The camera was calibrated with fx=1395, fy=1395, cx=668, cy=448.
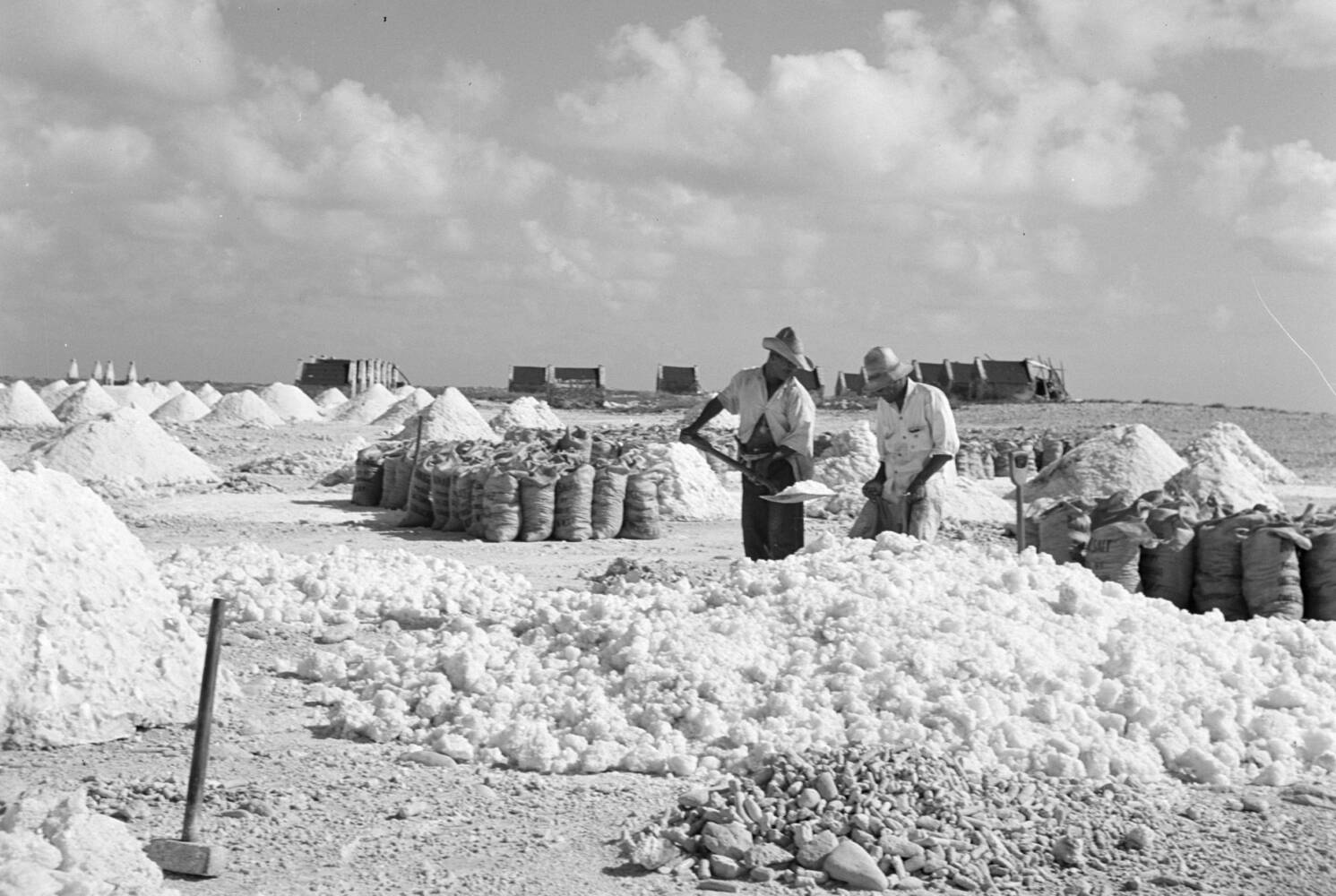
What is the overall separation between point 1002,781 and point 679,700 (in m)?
0.97

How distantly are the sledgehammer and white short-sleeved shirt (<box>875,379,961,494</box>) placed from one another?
9.44ft

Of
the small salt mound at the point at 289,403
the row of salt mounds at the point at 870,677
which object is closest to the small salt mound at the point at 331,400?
the small salt mound at the point at 289,403

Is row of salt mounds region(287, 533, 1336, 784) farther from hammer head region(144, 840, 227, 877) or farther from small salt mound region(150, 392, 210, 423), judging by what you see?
small salt mound region(150, 392, 210, 423)

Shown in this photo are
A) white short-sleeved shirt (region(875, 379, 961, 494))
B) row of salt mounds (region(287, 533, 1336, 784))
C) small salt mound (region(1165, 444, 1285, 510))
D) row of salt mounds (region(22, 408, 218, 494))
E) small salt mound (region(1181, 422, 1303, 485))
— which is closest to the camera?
row of salt mounds (region(287, 533, 1336, 784))

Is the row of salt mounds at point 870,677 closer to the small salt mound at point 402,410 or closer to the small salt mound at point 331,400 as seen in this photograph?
the small salt mound at point 402,410

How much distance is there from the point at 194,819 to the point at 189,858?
108 mm

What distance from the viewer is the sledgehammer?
2988 millimetres

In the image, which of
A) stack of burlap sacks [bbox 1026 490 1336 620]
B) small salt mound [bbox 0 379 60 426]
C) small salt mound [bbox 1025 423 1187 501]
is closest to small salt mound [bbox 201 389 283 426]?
small salt mound [bbox 0 379 60 426]

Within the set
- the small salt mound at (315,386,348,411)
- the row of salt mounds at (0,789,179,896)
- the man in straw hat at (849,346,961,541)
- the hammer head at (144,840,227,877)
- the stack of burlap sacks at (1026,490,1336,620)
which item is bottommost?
the hammer head at (144,840,227,877)

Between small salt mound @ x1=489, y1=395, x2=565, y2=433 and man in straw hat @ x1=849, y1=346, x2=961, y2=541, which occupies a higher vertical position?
small salt mound @ x1=489, y1=395, x2=565, y2=433

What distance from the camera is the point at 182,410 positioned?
22.6 metres

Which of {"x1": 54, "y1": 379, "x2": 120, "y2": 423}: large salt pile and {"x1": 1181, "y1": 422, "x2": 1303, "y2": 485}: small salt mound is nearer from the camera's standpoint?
{"x1": 1181, "y1": 422, "x2": 1303, "y2": 485}: small salt mound

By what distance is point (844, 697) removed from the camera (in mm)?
4047

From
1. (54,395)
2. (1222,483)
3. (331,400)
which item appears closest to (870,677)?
(1222,483)
